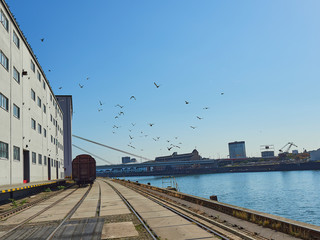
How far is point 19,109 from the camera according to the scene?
30875 millimetres

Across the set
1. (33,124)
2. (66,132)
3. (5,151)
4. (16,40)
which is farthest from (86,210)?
(66,132)

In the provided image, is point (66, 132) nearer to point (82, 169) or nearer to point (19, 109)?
point (82, 169)

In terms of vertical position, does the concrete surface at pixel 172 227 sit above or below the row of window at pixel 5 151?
below

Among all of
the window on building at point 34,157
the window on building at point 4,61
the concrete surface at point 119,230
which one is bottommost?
the concrete surface at point 119,230

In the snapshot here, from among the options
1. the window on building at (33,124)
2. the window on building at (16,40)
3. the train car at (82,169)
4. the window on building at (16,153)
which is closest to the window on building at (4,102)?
A: the window on building at (16,153)

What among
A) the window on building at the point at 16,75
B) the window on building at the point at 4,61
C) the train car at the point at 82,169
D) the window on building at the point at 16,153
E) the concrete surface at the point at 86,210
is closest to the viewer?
the concrete surface at the point at 86,210

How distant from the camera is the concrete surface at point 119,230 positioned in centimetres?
1008

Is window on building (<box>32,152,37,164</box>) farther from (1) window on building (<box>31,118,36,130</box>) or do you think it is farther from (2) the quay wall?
(2) the quay wall

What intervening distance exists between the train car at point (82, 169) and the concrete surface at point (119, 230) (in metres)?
32.0

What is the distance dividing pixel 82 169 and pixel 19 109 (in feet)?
50.0

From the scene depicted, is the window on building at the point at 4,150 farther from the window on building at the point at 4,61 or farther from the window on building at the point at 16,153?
the window on building at the point at 4,61

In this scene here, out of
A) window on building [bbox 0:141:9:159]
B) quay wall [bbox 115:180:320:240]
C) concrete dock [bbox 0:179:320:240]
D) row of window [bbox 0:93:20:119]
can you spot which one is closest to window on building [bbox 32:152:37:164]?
row of window [bbox 0:93:20:119]

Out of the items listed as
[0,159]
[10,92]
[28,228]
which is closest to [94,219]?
[28,228]

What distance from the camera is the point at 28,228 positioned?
475 inches
